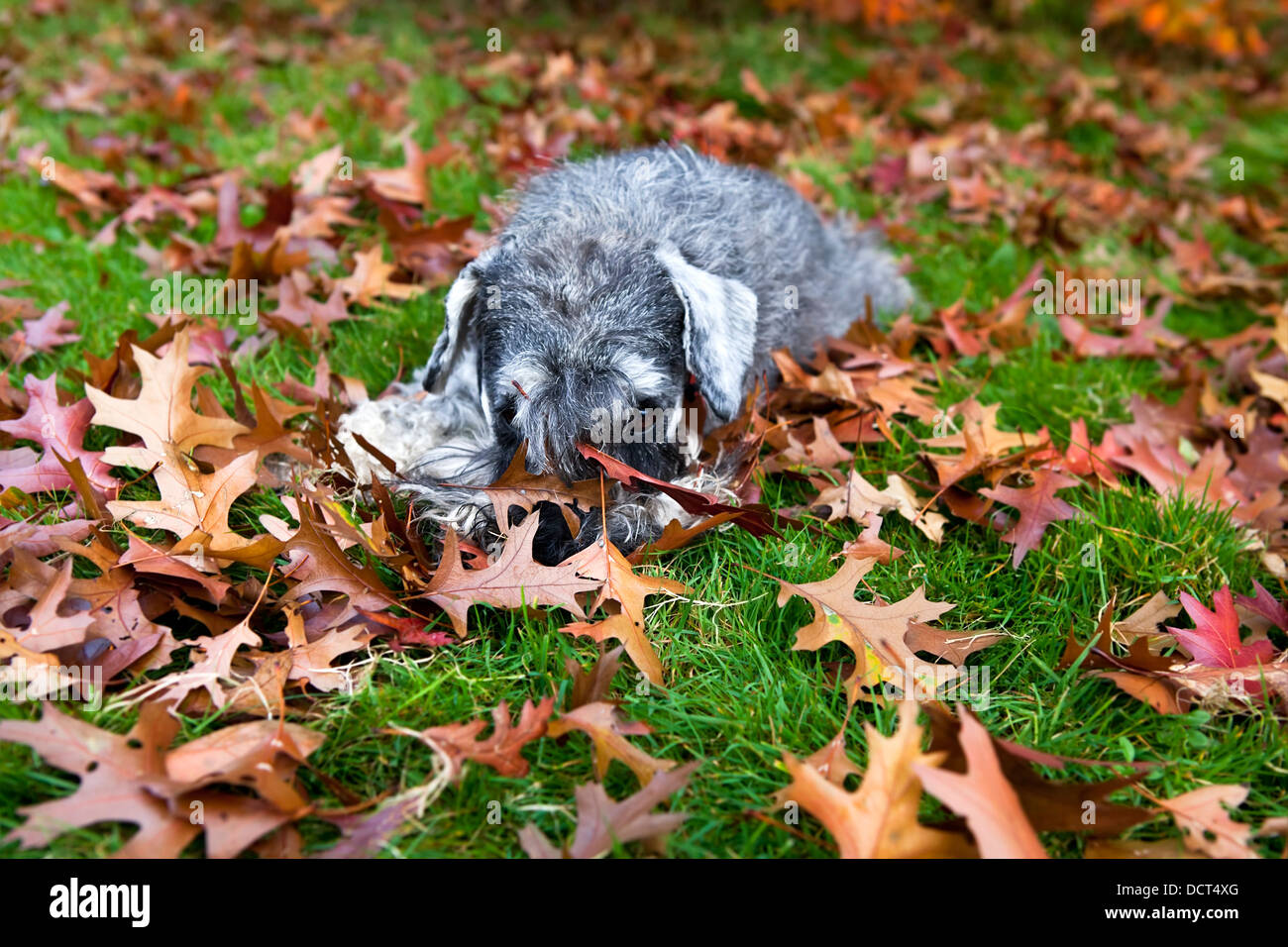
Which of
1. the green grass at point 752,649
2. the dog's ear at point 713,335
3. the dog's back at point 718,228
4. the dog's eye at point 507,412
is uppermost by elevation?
the dog's back at point 718,228

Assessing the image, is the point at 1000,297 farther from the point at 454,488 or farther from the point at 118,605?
the point at 118,605

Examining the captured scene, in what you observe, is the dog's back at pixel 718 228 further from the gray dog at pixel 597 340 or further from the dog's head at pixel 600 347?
the dog's head at pixel 600 347

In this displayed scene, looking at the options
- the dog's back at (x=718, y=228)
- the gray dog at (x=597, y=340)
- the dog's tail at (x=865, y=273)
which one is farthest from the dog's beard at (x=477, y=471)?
the dog's tail at (x=865, y=273)

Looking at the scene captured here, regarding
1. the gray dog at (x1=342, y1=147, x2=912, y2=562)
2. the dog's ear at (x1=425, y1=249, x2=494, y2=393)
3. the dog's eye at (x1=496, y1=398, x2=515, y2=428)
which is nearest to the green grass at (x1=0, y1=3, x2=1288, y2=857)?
the gray dog at (x1=342, y1=147, x2=912, y2=562)

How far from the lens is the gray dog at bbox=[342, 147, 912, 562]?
3.06 metres

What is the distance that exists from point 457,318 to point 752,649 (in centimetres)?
170

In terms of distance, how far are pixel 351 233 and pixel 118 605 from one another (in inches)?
119

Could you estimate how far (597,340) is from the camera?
3.11 meters

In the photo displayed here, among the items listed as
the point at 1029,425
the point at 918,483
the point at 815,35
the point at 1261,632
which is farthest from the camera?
the point at 815,35

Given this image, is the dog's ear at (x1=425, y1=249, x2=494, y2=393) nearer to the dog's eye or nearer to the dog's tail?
the dog's eye

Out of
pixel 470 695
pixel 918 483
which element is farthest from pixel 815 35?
pixel 470 695

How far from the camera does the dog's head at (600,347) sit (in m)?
3.05

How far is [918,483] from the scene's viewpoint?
348 cm

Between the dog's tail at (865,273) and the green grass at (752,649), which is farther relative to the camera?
the dog's tail at (865,273)
